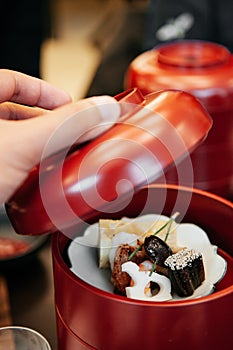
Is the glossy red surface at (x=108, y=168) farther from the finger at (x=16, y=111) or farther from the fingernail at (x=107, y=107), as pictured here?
the finger at (x=16, y=111)

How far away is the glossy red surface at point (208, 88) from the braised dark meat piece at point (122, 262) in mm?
361

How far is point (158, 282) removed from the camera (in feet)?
1.75

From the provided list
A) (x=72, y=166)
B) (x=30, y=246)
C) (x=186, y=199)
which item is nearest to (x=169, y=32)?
(x=30, y=246)

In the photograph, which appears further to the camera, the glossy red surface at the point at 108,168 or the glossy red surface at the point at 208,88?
the glossy red surface at the point at 208,88

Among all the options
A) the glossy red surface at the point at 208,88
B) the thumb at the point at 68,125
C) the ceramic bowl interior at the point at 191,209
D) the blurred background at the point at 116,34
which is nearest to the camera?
the thumb at the point at 68,125

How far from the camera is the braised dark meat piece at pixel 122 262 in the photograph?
545 millimetres

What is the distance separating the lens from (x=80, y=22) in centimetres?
404

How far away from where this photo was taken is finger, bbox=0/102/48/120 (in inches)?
25.3

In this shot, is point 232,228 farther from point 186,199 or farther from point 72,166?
point 72,166

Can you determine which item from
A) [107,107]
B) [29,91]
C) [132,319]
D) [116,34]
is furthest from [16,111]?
[116,34]

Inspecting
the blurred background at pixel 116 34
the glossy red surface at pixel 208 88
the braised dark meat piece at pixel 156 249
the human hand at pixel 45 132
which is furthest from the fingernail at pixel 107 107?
the blurred background at pixel 116 34

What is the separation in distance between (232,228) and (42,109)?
0.82ft

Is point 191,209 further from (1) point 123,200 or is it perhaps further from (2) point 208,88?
(2) point 208,88

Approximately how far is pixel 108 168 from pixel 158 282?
0.13 m
